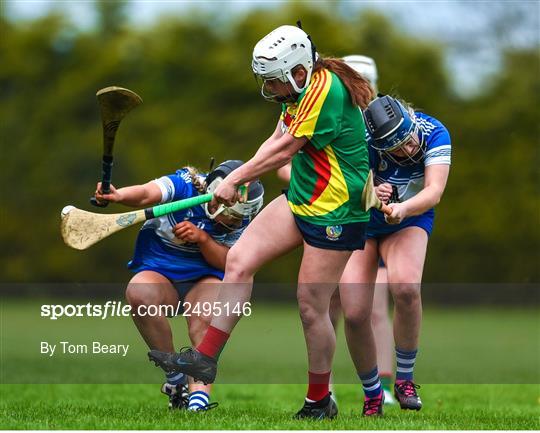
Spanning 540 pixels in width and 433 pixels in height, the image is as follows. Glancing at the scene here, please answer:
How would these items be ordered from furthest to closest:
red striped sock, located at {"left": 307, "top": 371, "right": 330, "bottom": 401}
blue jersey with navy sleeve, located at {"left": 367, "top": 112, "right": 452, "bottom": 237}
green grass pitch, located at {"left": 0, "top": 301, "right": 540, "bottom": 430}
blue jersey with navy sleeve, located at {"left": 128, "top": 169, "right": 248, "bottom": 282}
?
1. blue jersey with navy sleeve, located at {"left": 128, "top": 169, "right": 248, "bottom": 282}
2. blue jersey with navy sleeve, located at {"left": 367, "top": 112, "right": 452, "bottom": 237}
3. red striped sock, located at {"left": 307, "top": 371, "right": 330, "bottom": 401}
4. green grass pitch, located at {"left": 0, "top": 301, "right": 540, "bottom": 430}

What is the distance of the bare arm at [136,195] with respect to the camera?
21.6 feet

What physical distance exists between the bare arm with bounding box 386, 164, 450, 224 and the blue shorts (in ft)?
0.93

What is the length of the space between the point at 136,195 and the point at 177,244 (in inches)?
19.1

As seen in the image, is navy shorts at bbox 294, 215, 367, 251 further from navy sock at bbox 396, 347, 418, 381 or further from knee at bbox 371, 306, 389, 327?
knee at bbox 371, 306, 389, 327

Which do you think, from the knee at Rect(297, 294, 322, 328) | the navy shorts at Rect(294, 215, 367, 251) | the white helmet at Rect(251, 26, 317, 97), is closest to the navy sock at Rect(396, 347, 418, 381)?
A: the knee at Rect(297, 294, 322, 328)

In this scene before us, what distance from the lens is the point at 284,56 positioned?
232 inches

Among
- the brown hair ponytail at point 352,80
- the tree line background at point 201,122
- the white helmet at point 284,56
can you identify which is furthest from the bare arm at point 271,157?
the tree line background at point 201,122

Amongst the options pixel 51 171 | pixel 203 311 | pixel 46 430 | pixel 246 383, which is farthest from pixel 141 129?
pixel 46 430

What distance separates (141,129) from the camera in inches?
903

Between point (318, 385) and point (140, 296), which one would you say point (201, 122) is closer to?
point (140, 296)

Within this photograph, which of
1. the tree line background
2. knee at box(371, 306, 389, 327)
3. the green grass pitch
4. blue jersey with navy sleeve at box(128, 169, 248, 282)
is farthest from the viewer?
the tree line background

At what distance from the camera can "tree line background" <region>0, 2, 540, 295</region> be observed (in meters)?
22.3

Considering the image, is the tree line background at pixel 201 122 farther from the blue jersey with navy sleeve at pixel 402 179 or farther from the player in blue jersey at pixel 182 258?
the blue jersey with navy sleeve at pixel 402 179

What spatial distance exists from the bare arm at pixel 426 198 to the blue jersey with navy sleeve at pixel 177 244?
1114 millimetres
